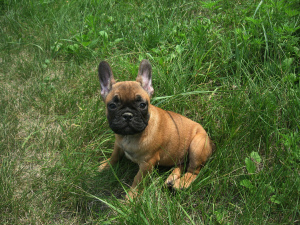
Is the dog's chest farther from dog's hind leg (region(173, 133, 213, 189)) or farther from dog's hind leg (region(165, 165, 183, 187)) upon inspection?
dog's hind leg (region(173, 133, 213, 189))

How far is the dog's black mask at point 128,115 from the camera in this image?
11.5 feet

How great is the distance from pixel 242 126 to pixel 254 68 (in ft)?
3.31

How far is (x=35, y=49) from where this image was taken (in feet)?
20.3

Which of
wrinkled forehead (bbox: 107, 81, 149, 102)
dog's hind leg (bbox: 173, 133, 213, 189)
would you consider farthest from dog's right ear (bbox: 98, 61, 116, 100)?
dog's hind leg (bbox: 173, 133, 213, 189)

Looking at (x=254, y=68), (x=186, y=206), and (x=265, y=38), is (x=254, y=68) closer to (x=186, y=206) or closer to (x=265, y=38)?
(x=265, y=38)

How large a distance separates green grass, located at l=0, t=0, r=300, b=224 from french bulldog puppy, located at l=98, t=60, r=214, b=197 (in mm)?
180

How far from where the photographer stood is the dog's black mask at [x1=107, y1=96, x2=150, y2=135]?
3504mm

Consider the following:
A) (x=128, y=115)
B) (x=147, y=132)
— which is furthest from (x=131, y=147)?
(x=128, y=115)

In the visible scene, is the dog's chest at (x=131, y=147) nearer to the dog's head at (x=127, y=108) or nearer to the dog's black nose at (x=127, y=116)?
the dog's head at (x=127, y=108)

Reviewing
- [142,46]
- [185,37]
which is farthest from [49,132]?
[185,37]

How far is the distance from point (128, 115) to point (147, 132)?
Answer: 17.5 inches

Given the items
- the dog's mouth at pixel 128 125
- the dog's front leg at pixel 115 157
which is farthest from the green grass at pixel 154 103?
the dog's mouth at pixel 128 125

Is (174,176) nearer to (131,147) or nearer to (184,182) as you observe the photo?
(184,182)

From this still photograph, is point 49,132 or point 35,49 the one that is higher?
point 35,49
